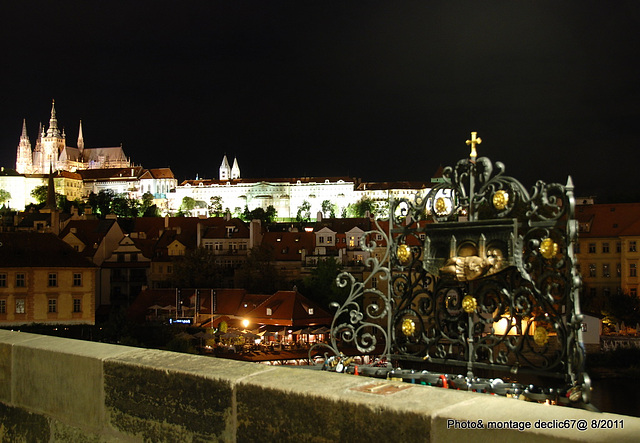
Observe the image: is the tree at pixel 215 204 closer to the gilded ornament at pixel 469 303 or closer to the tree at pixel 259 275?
the tree at pixel 259 275

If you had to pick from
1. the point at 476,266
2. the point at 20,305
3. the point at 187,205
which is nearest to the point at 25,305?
the point at 20,305

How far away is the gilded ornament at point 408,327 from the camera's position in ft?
18.3

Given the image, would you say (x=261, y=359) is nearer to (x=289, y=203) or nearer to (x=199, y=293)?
(x=199, y=293)

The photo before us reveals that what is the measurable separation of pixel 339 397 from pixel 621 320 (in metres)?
43.5

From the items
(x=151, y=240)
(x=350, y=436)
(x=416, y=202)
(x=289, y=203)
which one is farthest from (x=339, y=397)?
(x=289, y=203)

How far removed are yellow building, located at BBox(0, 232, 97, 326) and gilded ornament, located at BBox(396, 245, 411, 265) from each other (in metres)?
→ 30.8

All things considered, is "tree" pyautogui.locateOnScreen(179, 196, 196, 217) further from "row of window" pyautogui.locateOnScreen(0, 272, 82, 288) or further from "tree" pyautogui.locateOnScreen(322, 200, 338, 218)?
"row of window" pyautogui.locateOnScreen(0, 272, 82, 288)

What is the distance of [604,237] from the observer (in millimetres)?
46219

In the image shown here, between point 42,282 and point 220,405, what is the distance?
108ft

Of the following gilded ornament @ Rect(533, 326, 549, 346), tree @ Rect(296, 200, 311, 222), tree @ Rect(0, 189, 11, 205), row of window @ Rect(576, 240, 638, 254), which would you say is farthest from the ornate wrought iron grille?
tree @ Rect(0, 189, 11, 205)

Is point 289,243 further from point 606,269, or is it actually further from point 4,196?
point 4,196

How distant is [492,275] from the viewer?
494 centimetres

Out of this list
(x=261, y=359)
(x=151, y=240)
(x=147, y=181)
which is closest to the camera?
(x=261, y=359)

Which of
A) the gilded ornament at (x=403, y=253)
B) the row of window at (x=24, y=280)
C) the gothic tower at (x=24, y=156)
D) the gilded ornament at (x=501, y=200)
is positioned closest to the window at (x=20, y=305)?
the row of window at (x=24, y=280)
